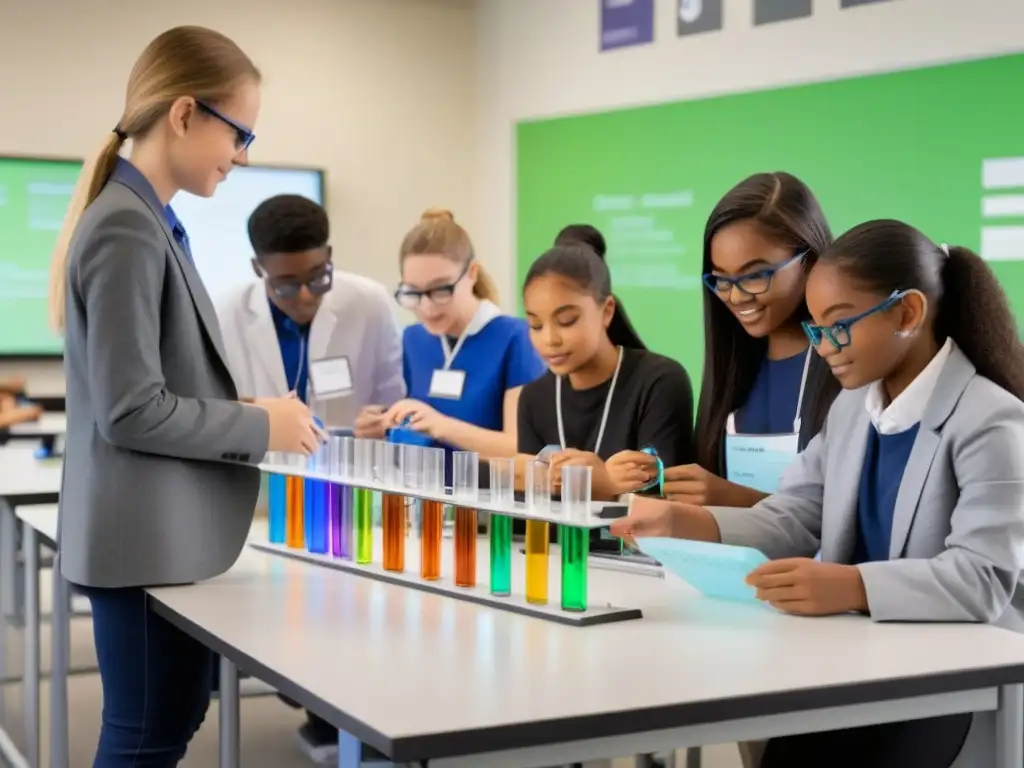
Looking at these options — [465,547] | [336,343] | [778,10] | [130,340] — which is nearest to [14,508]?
[336,343]

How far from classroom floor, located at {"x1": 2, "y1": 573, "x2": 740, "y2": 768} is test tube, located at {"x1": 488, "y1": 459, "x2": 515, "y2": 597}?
165cm

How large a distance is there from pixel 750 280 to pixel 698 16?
3.86 meters

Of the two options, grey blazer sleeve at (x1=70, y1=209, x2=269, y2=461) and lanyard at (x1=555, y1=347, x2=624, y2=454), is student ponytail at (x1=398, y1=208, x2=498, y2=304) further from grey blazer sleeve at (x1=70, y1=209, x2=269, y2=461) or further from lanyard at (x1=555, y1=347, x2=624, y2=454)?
grey blazer sleeve at (x1=70, y1=209, x2=269, y2=461)

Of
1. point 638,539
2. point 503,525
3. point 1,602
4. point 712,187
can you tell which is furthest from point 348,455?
point 712,187

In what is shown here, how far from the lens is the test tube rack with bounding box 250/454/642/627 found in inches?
75.7

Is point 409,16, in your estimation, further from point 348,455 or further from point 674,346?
point 348,455

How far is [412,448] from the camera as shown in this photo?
2236 mm

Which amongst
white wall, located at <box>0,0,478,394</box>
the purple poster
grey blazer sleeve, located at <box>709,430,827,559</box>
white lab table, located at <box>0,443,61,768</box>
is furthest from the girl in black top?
white wall, located at <box>0,0,478,394</box>

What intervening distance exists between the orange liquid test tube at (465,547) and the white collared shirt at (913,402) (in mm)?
669

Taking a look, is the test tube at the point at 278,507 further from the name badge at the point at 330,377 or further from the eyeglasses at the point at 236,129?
the name badge at the point at 330,377

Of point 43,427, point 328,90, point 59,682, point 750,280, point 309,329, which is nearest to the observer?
point 750,280

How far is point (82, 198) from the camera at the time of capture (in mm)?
2139

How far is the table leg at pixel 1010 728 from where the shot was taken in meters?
1.73

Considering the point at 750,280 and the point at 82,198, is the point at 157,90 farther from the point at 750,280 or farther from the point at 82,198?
the point at 750,280
